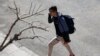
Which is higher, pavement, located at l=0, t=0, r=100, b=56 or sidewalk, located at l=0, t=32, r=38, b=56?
pavement, located at l=0, t=0, r=100, b=56

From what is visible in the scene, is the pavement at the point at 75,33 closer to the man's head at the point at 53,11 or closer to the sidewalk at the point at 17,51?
the sidewalk at the point at 17,51

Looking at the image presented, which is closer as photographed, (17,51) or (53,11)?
(53,11)

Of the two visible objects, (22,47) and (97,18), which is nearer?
(22,47)

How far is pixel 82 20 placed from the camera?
10922 millimetres

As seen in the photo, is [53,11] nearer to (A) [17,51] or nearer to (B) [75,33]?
(A) [17,51]

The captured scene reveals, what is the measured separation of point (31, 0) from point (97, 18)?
3.48 meters

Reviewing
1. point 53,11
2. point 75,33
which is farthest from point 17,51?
point 53,11

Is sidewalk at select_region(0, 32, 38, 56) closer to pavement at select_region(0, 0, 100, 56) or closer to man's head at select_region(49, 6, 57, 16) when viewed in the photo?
pavement at select_region(0, 0, 100, 56)

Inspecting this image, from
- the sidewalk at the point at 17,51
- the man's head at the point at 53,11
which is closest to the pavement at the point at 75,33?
the sidewalk at the point at 17,51

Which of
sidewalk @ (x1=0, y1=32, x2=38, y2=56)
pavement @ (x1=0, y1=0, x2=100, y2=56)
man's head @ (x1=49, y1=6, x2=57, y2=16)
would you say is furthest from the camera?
pavement @ (x1=0, y1=0, x2=100, y2=56)

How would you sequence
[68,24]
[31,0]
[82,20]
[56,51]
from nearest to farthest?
[68,24] → [56,51] → [82,20] → [31,0]

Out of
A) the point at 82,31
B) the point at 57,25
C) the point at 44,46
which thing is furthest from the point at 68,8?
the point at 57,25

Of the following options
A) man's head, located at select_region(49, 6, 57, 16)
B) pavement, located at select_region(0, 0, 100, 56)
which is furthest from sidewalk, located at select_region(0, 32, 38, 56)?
man's head, located at select_region(49, 6, 57, 16)

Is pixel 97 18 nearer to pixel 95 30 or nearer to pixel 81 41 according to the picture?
pixel 95 30
